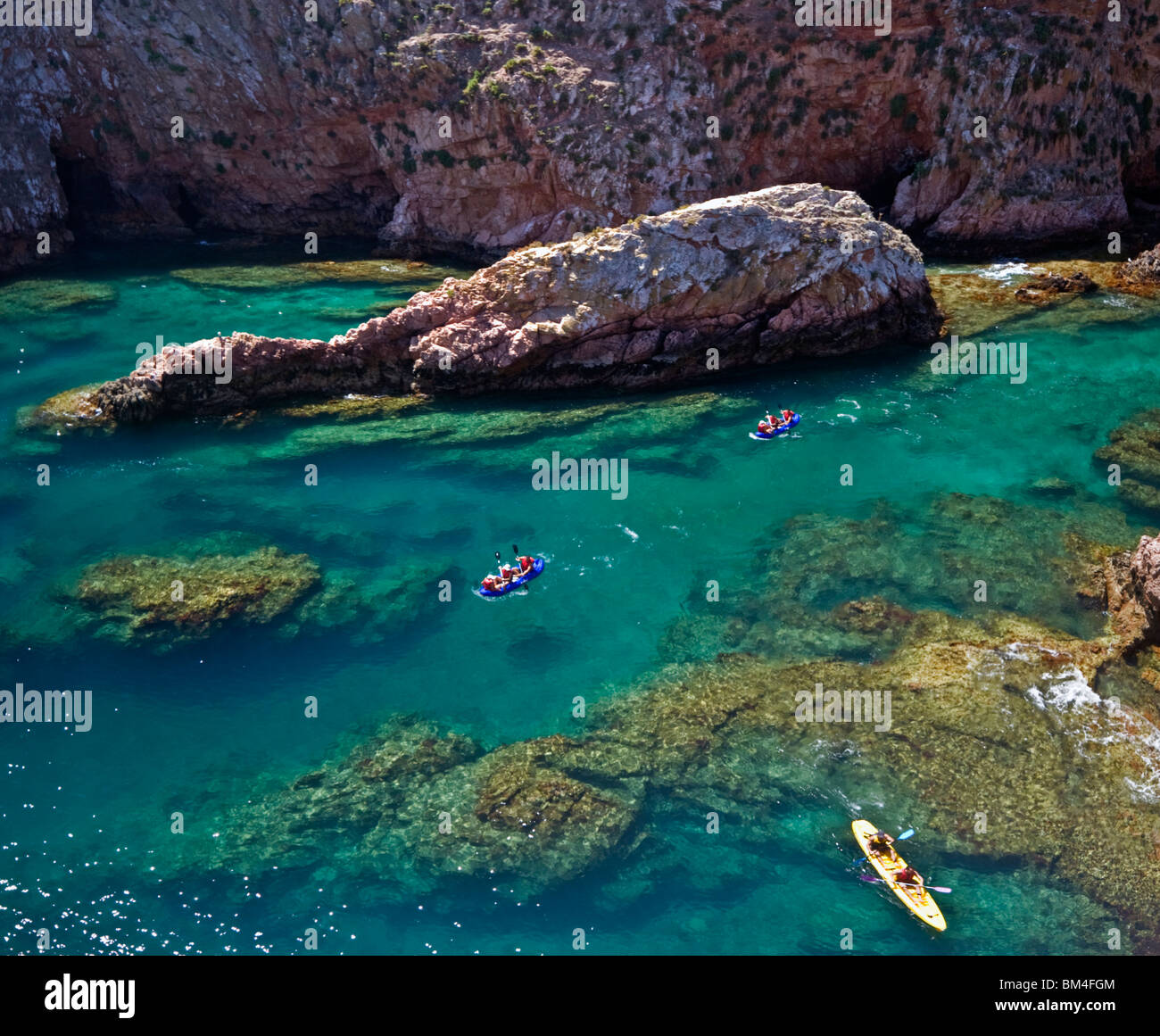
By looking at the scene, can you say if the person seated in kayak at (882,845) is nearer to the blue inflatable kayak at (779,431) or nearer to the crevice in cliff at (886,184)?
the blue inflatable kayak at (779,431)

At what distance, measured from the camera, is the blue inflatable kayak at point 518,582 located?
26.1 metres

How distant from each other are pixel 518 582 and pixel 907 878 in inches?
488

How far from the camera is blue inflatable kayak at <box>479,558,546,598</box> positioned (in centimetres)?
2612

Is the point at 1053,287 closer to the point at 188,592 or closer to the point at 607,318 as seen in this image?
the point at 607,318

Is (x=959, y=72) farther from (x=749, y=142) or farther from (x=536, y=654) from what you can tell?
(x=536, y=654)

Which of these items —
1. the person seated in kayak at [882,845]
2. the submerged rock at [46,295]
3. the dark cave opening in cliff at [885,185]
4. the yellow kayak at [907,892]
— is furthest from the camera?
the dark cave opening in cliff at [885,185]

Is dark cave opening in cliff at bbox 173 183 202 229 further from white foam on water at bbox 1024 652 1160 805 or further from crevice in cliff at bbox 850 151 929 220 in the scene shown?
white foam on water at bbox 1024 652 1160 805

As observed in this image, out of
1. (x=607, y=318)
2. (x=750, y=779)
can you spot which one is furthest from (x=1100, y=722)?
(x=607, y=318)

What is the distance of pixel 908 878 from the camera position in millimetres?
18078

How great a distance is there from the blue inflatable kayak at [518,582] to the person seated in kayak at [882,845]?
11.4 metres

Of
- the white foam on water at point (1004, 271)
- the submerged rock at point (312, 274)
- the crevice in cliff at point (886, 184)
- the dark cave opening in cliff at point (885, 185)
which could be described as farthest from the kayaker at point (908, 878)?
the dark cave opening in cliff at point (885, 185)

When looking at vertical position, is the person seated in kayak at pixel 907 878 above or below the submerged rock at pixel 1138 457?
below

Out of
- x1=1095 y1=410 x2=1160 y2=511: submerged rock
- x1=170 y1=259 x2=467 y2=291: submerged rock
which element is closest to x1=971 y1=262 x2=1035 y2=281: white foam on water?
x1=1095 y1=410 x2=1160 y2=511: submerged rock

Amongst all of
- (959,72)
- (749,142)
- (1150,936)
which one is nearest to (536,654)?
(1150,936)
